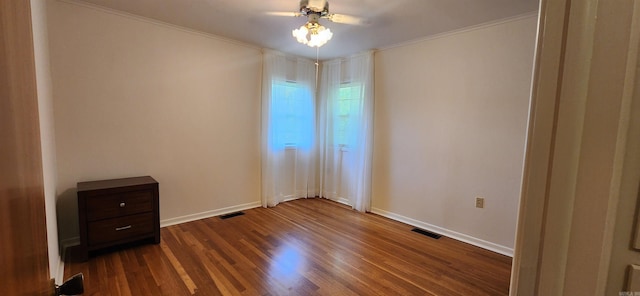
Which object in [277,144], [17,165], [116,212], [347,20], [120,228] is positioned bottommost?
[120,228]

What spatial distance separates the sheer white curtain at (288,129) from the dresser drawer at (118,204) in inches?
62.3

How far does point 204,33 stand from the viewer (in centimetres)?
321

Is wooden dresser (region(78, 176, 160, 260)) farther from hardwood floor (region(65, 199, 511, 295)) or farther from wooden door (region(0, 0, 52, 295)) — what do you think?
wooden door (region(0, 0, 52, 295))

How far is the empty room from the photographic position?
2.11 metres

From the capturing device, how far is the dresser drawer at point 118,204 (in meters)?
2.33

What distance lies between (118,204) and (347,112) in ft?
9.99

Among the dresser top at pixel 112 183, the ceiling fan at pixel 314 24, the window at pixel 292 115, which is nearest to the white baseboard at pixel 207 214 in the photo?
the dresser top at pixel 112 183

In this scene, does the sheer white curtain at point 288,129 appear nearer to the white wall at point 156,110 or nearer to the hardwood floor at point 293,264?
the white wall at point 156,110

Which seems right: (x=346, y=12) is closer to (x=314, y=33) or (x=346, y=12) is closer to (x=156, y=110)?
(x=314, y=33)

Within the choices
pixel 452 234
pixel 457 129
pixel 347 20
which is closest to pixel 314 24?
pixel 347 20

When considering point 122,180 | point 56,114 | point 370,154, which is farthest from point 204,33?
point 370,154

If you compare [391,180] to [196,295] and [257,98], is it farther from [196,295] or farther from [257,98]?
[196,295]

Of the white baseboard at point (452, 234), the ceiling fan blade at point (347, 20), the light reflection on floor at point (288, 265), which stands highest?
the ceiling fan blade at point (347, 20)

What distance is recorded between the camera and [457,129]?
2975 mm
